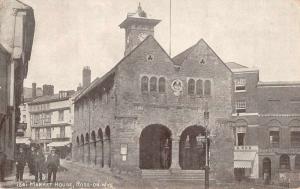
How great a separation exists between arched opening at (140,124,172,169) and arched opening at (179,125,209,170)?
296mm

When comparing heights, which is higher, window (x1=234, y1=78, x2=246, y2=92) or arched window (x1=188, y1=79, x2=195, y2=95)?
window (x1=234, y1=78, x2=246, y2=92)

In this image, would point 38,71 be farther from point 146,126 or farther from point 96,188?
point 146,126

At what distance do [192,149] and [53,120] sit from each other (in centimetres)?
807

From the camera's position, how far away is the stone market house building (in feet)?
33.7

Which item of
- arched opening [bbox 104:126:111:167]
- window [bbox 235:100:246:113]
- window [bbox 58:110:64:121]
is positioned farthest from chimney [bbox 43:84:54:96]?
window [bbox 58:110:64:121]

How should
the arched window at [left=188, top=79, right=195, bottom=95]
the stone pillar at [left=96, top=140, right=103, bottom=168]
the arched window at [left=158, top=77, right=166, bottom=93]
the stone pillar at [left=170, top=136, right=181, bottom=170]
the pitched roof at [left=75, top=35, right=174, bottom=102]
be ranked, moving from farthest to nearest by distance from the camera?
the stone pillar at [left=96, top=140, right=103, bottom=168]
the stone pillar at [left=170, top=136, right=181, bottom=170]
the arched window at [left=158, top=77, right=166, bottom=93]
the arched window at [left=188, top=79, right=195, bottom=95]
the pitched roof at [left=75, top=35, right=174, bottom=102]

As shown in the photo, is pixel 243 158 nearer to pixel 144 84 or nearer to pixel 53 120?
pixel 144 84

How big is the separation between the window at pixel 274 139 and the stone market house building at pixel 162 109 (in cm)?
383

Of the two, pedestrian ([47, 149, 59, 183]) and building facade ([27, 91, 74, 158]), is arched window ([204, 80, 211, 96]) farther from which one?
building facade ([27, 91, 74, 158])

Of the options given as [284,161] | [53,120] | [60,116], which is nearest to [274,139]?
[284,161]

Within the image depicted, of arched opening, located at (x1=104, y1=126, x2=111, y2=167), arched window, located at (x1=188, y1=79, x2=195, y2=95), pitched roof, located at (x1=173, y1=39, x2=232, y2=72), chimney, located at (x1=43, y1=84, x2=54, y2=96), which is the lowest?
arched opening, located at (x1=104, y1=126, x2=111, y2=167)

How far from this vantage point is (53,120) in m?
18.6

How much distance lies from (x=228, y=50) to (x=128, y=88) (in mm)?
2188

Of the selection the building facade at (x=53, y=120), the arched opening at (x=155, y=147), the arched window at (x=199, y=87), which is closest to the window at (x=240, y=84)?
the arched opening at (x=155, y=147)
